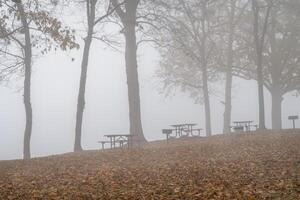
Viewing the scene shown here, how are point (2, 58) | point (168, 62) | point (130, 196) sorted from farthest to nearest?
point (168, 62), point (2, 58), point (130, 196)

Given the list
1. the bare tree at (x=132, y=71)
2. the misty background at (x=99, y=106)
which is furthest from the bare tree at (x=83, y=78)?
the misty background at (x=99, y=106)

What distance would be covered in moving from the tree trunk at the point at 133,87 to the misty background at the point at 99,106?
→ 131ft

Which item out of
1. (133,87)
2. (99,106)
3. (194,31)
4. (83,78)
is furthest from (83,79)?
(99,106)

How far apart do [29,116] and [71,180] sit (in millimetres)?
10622

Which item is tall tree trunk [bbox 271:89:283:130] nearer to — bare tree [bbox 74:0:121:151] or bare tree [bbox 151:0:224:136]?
bare tree [bbox 151:0:224:136]

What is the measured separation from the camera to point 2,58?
2594 cm

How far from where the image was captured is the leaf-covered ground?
9328 mm

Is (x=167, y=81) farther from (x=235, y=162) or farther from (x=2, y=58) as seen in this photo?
(x=235, y=162)

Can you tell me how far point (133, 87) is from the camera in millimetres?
22484

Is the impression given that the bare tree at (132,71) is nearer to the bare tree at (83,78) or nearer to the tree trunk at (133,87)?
the tree trunk at (133,87)

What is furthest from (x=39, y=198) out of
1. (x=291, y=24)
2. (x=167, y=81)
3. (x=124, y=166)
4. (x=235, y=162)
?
(x=167, y=81)

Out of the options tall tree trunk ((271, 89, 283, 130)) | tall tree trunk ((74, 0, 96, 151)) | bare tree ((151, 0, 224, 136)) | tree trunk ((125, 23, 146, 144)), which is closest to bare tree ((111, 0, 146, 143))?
tree trunk ((125, 23, 146, 144))

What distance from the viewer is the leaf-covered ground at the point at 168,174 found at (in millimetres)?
9328

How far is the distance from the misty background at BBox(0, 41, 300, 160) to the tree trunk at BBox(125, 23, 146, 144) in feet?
131
